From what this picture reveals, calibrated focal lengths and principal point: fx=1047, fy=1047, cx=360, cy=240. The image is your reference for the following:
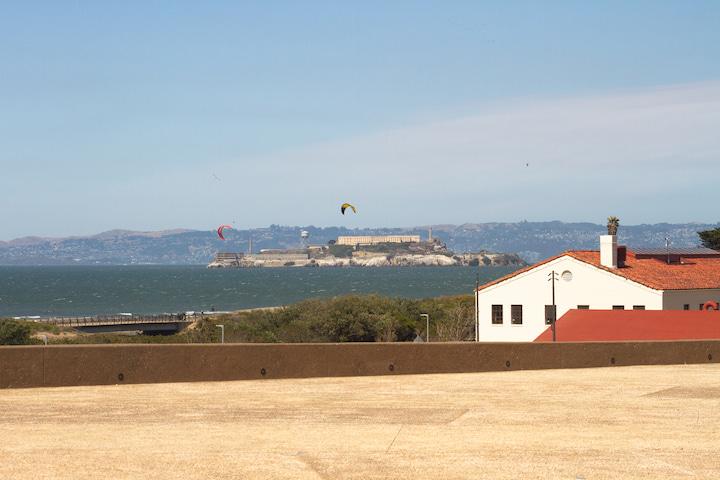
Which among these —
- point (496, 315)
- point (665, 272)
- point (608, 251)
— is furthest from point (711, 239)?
point (608, 251)

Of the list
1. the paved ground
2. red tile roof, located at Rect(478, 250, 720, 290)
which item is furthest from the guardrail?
the paved ground

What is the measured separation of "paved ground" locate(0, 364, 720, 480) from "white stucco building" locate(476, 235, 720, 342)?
3427cm

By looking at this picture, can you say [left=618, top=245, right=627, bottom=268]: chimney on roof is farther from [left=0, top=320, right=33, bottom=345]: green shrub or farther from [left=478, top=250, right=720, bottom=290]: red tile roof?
[left=0, top=320, right=33, bottom=345]: green shrub

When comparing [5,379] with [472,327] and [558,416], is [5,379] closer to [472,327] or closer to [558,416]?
[558,416]

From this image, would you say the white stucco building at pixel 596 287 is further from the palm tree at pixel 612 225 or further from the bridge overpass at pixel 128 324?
the bridge overpass at pixel 128 324

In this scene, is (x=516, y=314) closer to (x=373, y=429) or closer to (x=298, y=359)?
(x=298, y=359)

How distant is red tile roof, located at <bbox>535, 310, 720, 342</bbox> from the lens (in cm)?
3875

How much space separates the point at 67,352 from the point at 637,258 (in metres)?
48.1

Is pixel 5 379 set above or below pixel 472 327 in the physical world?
above

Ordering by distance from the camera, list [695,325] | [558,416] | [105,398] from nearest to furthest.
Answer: [558,416] < [105,398] < [695,325]

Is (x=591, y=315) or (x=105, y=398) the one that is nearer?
(x=105, y=398)

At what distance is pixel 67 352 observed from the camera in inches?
857

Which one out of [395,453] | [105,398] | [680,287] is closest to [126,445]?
[395,453]

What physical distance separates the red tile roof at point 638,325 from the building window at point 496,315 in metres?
19.4
